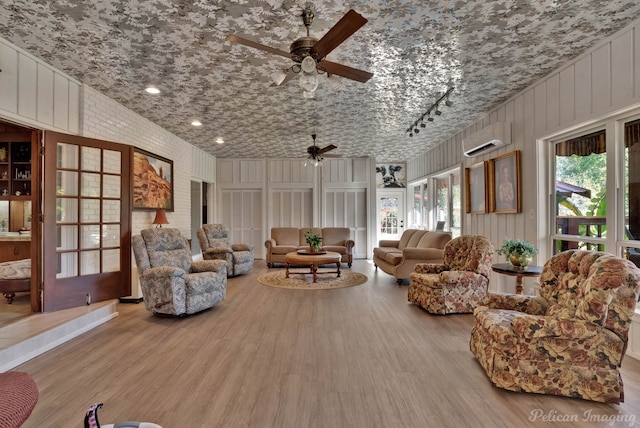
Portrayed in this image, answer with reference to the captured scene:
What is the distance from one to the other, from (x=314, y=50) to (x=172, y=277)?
2.82 meters

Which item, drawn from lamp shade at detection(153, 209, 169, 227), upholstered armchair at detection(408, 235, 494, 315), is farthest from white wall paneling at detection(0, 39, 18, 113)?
upholstered armchair at detection(408, 235, 494, 315)

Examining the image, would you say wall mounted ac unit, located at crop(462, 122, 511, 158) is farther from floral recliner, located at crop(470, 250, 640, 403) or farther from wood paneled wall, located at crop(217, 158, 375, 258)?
wood paneled wall, located at crop(217, 158, 375, 258)

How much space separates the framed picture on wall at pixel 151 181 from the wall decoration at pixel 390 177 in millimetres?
5567

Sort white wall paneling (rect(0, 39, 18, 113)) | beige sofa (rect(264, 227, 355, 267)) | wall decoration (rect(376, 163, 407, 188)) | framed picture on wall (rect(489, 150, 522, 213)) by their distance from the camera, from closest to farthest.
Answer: white wall paneling (rect(0, 39, 18, 113)) → framed picture on wall (rect(489, 150, 522, 213)) → beige sofa (rect(264, 227, 355, 267)) → wall decoration (rect(376, 163, 407, 188))

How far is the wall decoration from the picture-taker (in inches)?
360

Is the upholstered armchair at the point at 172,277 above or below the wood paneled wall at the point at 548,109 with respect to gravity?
below

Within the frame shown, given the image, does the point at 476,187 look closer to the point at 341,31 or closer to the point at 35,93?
the point at 341,31

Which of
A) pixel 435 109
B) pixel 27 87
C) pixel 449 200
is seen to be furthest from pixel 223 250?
pixel 449 200

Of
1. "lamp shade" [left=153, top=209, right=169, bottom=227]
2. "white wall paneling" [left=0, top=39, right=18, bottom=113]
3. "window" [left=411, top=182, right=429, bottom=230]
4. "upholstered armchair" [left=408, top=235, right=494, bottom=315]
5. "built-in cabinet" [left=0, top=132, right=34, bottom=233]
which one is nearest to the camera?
"white wall paneling" [left=0, top=39, right=18, bottom=113]

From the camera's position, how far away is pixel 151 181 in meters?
5.21

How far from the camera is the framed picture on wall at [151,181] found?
4.82 meters

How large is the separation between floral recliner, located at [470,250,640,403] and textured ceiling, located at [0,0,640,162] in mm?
1937

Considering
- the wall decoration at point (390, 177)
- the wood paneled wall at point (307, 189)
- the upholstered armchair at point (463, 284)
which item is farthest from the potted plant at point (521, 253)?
the wall decoration at point (390, 177)

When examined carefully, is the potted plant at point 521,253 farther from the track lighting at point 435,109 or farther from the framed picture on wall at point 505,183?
the track lighting at point 435,109
